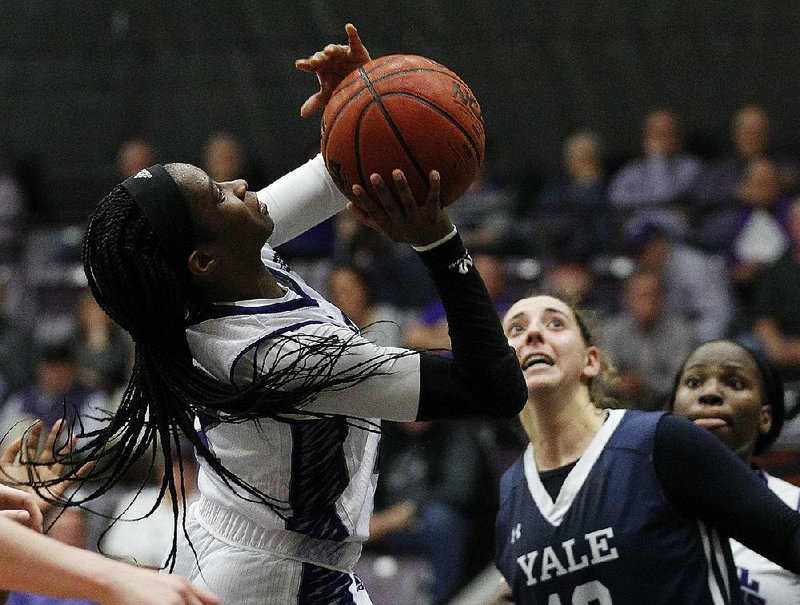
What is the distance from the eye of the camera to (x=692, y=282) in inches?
284

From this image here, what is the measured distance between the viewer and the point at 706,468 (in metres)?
3.12

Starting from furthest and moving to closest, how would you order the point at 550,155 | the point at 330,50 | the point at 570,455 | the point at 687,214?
the point at 550,155, the point at 687,214, the point at 570,455, the point at 330,50

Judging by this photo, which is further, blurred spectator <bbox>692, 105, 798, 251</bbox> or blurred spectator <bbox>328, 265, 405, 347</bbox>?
blurred spectator <bbox>692, 105, 798, 251</bbox>

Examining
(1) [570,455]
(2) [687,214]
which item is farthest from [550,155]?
(1) [570,455]

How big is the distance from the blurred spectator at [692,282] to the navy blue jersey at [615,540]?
12.5 feet

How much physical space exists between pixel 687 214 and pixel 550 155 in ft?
7.58

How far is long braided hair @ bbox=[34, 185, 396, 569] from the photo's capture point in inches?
106

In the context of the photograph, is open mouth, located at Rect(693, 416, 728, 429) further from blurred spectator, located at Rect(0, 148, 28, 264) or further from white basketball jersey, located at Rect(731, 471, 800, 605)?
blurred spectator, located at Rect(0, 148, 28, 264)

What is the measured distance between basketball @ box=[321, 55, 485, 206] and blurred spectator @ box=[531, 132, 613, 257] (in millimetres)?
4695

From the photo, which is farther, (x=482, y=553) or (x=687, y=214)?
(x=687, y=214)

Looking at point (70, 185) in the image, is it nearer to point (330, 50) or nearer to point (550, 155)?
point (550, 155)

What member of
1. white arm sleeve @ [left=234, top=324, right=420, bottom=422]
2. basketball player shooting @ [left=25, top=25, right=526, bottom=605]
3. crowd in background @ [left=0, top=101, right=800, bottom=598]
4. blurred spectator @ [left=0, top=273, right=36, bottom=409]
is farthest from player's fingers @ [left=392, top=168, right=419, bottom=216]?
blurred spectator @ [left=0, top=273, right=36, bottom=409]

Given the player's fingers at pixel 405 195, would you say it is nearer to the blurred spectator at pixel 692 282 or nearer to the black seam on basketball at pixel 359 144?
the black seam on basketball at pixel 359 144

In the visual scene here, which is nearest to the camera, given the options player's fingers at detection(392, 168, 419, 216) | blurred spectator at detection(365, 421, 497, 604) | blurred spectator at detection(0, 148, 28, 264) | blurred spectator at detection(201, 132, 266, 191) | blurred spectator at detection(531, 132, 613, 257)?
player's fingers at detection(392, 168, 419, 216)
